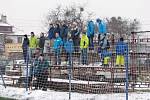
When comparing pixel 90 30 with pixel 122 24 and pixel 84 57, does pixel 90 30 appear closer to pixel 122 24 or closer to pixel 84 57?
pixel 84 57

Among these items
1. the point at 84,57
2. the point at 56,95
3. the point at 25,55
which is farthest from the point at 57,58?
the point at 84,57

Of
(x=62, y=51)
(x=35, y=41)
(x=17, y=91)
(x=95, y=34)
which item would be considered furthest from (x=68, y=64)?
(x=35, y=41)

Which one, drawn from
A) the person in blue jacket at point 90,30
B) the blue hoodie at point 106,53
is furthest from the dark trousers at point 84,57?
the person in blue jacket at point 90,30

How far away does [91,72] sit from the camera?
17312mm

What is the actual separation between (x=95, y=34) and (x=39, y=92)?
493 cm

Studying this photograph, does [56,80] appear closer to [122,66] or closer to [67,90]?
[67,90]

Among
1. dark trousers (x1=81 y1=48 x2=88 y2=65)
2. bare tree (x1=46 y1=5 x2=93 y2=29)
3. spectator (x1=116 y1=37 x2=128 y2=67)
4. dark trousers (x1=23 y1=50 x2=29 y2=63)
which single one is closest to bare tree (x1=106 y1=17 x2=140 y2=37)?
bare tree (x1=46 y1=5 x2=93 y2=29)

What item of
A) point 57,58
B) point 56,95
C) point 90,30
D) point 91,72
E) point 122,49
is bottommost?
point 56,95

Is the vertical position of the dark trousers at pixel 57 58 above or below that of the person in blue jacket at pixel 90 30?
below

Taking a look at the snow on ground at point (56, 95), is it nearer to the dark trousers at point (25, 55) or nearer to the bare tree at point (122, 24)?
the dark trousers at point (25, 55)

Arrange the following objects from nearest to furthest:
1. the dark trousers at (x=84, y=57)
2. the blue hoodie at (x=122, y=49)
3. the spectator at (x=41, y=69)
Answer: the blue hoodie at (x=122, y=49), the dark trousers at (x=84, y=57), the spectator at (x=41, y=69)

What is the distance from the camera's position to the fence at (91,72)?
1463 centimetres

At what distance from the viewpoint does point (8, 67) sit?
876 inches

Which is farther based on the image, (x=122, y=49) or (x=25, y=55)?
(x=25, y=55)
